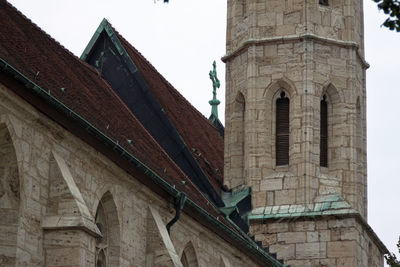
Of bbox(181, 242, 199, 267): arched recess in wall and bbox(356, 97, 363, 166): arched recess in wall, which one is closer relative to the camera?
bbox(181, 242, 199, 267): arched recess in wall

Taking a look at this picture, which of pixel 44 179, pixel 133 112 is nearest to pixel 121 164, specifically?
pixel 44 179

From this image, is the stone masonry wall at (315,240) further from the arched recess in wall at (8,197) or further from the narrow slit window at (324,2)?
the arched recess in wall at (8,197)

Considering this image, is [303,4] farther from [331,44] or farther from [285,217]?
[285,217]

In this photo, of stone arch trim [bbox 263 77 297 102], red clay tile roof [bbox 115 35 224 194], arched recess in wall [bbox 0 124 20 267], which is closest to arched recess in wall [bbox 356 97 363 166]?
stone arch trim [bbox 263 77 297 102]

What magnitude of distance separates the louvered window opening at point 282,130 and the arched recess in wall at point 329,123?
0.77 metres

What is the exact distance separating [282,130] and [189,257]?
6.79 m

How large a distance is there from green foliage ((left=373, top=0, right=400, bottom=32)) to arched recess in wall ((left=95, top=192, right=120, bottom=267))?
1010 cm

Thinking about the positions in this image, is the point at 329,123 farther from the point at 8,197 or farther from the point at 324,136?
the point at 8,197

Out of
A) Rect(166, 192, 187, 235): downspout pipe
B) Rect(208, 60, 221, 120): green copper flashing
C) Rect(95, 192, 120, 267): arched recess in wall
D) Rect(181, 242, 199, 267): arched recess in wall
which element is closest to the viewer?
Rect(95, 192, 120, 267): arched recess in wall

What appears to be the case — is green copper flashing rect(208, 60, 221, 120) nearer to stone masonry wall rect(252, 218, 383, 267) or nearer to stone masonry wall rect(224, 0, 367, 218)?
stone masonry wall rect(224, 0, 367, 218)

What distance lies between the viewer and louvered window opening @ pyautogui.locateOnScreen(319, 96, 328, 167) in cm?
3090

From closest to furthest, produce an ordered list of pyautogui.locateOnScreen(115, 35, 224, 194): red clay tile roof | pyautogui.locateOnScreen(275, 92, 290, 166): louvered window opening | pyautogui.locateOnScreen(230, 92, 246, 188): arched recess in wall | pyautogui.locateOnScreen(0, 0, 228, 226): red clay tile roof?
pyautogui.locateOnScreen(0, 0, 228, 226): red clay tile roof < pyautogui.locateOnScreen(115, 35, 224, 194): red clay tile roof < pyautogui.locateOnScreen(275, 92, 290, 166): louvered window opening < pyautogui.locateOnScreen(230, 92, 246, 188): arched recess in wall

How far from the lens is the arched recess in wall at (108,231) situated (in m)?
21.9

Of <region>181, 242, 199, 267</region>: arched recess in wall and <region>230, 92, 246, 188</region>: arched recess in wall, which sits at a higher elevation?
<region>230, 92, 246, 188</region>: arched recess in wall
